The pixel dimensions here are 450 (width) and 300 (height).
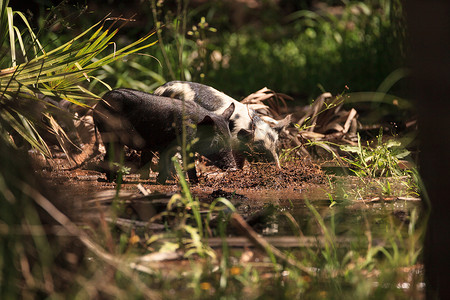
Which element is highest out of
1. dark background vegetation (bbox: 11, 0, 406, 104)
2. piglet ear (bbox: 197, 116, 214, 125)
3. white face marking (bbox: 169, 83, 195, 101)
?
white face marking (bbox: 169, 83, 195, 101)

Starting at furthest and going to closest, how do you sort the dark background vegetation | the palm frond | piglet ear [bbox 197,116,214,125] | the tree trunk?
the dark background vegetation → piglet ear [bbox 197,116,214,125] → the palm frond → the tree trunk

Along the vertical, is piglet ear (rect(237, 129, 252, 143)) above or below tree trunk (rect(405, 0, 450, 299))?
below

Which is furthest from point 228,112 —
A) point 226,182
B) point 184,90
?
point 226,182

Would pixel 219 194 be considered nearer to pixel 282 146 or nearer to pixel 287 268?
pixel 287 268

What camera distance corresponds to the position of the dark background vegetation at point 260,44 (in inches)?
288

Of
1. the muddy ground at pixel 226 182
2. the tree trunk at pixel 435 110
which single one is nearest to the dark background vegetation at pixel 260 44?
the muddy ground at pixel 226 182

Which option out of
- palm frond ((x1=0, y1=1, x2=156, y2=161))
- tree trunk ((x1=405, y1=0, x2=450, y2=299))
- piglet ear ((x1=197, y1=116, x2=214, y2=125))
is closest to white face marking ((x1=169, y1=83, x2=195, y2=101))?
piglet ear ((x1=197, y1=116, x2=214, y2=125))

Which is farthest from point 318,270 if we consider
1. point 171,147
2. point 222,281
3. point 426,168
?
point 171,147

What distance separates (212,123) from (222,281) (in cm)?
269

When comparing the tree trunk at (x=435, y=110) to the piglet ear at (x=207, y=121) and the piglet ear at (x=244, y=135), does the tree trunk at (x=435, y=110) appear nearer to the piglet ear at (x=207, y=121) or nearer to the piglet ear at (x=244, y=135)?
the piglet ear at (x=207, y=121)

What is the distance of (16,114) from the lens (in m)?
4.44

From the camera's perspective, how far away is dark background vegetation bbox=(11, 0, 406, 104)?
732 cm

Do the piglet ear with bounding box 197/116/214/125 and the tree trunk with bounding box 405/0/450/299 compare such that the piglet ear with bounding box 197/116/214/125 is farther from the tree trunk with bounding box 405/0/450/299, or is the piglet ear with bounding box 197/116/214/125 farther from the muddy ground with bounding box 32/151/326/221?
the tree trunk with bounding box 405/0/450/299

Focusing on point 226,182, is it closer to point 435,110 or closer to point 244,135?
point 244,135
